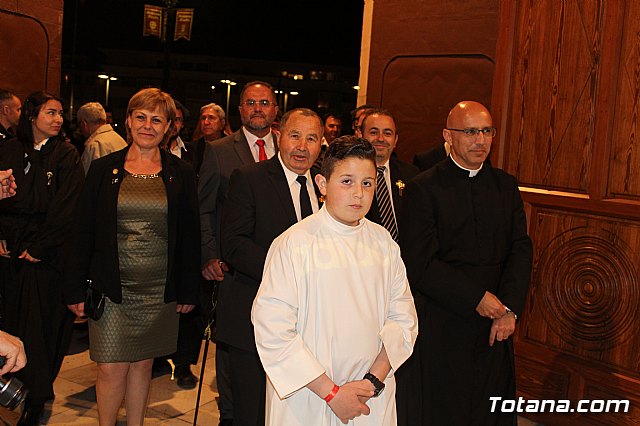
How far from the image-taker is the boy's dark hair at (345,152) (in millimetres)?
2678

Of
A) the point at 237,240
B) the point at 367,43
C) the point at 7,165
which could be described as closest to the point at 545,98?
the point at 237,240

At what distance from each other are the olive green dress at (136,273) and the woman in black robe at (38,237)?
842 mm

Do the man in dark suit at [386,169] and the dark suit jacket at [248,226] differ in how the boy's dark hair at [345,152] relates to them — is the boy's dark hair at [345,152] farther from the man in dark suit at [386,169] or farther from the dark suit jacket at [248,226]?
the man in dark suit at [386,169]

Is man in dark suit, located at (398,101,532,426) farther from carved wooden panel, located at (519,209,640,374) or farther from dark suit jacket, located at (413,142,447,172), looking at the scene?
dark suit jacket, located at (413,142,447,172)

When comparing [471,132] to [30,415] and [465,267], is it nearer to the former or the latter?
[465,267]

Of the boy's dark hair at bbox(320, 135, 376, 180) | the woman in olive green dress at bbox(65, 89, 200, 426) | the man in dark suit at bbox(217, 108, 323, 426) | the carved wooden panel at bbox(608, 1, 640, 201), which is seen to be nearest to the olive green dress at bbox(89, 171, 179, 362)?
the woman in olive green dress at bbox(65, 89, 200, 426)

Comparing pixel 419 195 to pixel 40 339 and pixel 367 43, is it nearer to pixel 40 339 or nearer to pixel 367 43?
pixel 40 339

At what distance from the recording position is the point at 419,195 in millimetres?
3969

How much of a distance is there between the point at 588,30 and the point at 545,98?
0.48m

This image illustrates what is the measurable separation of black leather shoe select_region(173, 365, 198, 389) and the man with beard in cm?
81

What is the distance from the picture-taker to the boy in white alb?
255 cm

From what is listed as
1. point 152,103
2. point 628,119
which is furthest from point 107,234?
point 628,119

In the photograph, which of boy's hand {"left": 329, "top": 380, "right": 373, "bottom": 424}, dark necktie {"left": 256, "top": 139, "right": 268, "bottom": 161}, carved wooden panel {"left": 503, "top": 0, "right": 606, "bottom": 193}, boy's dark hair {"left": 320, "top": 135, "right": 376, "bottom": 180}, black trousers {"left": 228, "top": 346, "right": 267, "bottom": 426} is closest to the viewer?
boy's hand {"left": 329, "top": 380, "right": 373, "bottom": 424}

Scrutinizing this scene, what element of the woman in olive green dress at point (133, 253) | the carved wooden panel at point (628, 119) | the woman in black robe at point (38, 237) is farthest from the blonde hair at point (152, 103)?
the carved wooden panel at point (628, 119)
